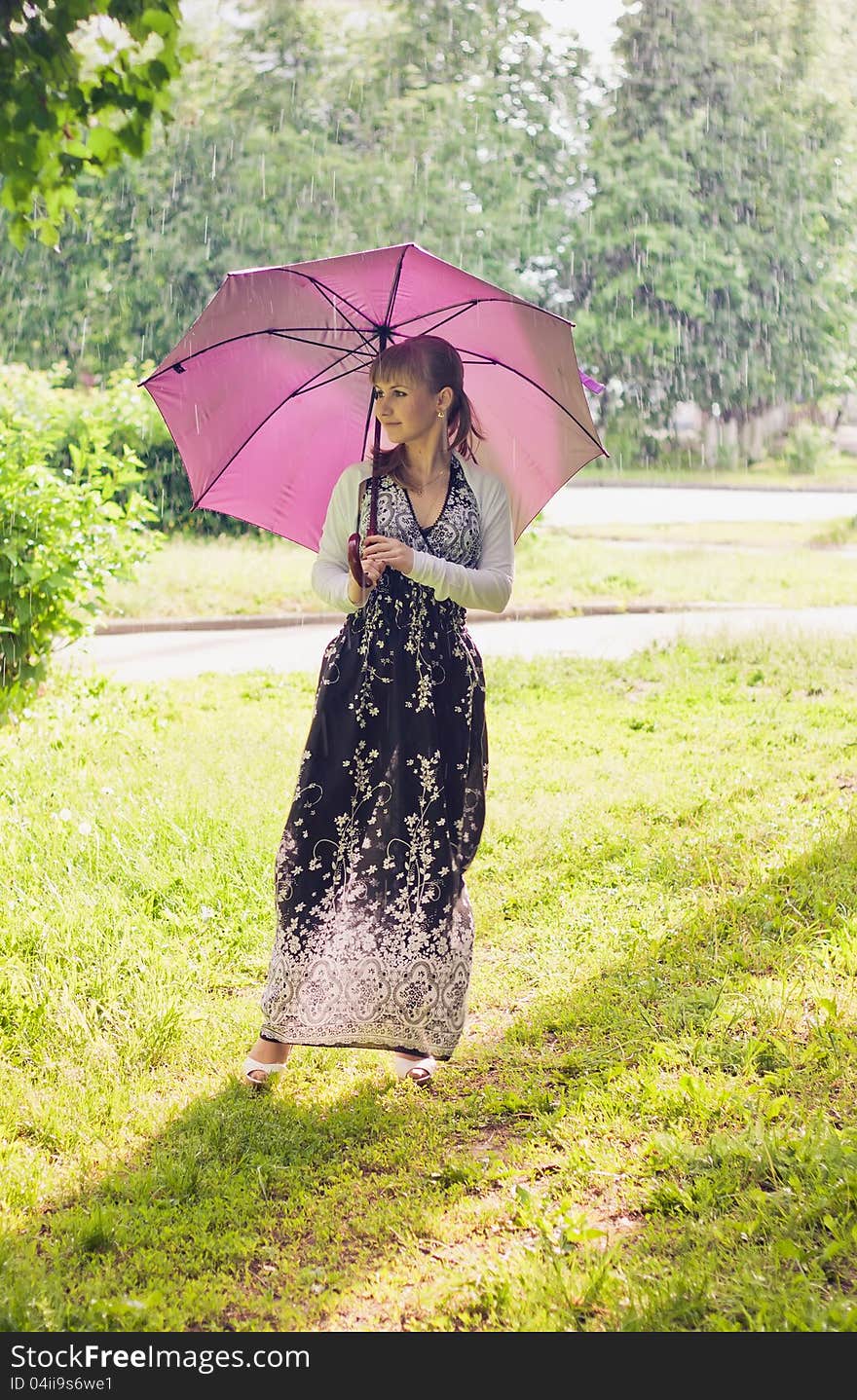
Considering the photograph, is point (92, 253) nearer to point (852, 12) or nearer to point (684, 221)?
point (684, 221)

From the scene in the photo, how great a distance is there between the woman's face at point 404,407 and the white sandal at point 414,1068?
1.80 meters

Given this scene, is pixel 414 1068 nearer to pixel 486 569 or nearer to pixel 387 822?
pixel 387 822

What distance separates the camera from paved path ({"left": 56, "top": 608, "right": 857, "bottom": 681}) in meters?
10.1

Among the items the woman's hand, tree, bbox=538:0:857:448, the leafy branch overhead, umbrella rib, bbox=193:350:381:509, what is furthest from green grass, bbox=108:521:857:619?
tree, bbox=538:0:857:448

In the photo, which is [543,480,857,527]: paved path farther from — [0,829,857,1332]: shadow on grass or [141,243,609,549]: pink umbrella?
[141,243,609,549]: pink umbrella

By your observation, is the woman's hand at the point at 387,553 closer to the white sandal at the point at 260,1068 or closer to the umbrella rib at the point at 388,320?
the umbrella rib at the point at 388,320

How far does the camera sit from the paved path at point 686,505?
77.3 feet

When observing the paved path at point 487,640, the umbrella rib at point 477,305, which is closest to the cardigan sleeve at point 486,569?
the umbrella rib at point 477,305

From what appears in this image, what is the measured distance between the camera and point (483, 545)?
356cm

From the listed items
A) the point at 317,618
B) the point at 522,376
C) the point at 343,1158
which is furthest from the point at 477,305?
the point at 317,618

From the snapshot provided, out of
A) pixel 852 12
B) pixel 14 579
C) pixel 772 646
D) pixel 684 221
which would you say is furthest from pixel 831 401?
pixel 14 579

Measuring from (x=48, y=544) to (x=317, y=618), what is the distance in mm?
5523

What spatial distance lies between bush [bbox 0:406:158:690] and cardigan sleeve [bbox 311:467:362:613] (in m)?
3.76

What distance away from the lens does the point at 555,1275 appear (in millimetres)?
2736
